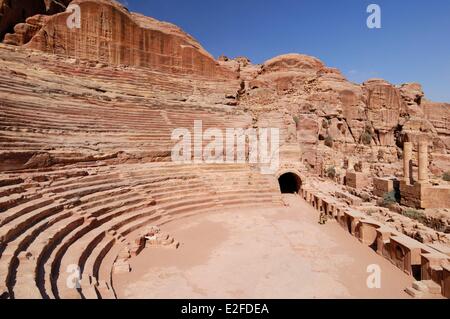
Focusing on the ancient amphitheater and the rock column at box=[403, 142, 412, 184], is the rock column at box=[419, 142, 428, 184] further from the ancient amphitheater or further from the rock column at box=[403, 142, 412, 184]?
the rock column at box=[403, 142, 412, 184]

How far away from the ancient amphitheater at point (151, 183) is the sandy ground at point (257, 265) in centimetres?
6

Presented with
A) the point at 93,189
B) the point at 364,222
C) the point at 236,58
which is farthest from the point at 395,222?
the point at 236,58

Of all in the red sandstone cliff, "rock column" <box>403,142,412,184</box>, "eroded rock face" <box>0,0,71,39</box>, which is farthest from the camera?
the red sandstone cliff

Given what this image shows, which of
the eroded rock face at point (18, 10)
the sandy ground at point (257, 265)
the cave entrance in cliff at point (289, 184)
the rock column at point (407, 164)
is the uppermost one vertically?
the eroded rock face at point (18, 10)

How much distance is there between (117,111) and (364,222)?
525 inches

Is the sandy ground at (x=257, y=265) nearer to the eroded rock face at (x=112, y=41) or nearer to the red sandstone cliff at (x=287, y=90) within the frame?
the red sandstone cliff at (x=287, y=90)

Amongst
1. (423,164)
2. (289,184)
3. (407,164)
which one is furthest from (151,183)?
(407,164)

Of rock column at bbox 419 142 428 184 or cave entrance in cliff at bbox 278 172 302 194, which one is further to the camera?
Result: cave entrance in cliff at bbox 278 172 302 194

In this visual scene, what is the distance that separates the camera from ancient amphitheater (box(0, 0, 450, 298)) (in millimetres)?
5480

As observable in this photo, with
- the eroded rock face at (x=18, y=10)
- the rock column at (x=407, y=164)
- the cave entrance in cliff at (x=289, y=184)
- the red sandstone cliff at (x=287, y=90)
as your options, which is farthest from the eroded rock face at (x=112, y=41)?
the rock column at (x=407, y=164)

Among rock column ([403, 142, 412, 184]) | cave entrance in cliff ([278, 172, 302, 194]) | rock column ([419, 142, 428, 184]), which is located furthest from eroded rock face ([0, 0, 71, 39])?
rock column ([403, 142, 412, 184])

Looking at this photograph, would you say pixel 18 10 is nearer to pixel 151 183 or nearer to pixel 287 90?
pixel 151 183

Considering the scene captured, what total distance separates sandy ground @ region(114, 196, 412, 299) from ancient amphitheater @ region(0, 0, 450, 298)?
0.20ft

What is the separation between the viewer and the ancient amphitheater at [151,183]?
5.48 meters
